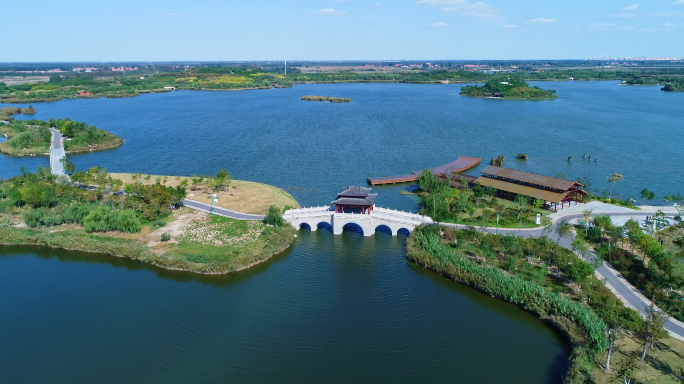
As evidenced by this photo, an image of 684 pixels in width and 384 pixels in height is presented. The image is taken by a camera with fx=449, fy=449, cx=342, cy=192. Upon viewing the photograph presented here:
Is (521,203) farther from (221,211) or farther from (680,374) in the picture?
(221,211)

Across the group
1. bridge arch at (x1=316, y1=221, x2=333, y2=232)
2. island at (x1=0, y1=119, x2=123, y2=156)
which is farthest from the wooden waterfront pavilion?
island at (x1=0, y1=119, x2=123, y2=156)

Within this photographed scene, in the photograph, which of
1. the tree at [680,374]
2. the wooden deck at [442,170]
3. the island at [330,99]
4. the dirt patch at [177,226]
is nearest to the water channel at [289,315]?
the wooden deck at [442,170]

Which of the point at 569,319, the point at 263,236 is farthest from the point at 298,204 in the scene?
the point at 569,319

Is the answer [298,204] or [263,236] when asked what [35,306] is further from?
[298,204]

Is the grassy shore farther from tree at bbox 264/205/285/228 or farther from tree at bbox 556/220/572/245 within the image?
tree at bbox 556/220/572/245

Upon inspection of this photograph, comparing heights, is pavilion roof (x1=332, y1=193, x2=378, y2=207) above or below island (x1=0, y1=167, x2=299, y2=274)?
above

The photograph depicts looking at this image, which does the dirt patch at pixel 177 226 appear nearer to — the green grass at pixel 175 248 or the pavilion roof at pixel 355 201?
the green grass at pixel 175 248
